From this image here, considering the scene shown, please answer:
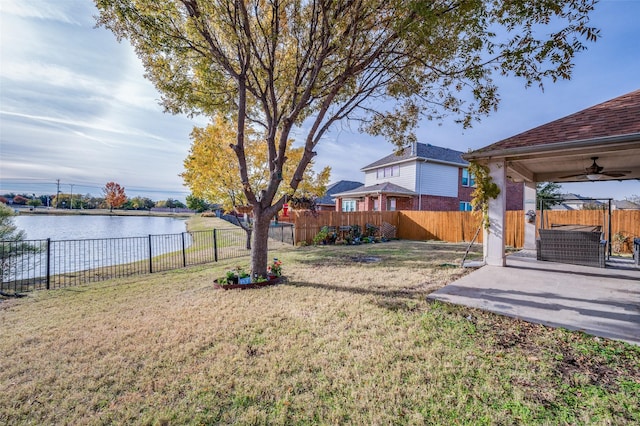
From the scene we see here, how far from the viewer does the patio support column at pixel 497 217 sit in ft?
22.5

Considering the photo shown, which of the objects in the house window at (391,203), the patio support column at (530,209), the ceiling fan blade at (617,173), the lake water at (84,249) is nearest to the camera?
the lake water at (84,249)

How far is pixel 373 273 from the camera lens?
714 cm

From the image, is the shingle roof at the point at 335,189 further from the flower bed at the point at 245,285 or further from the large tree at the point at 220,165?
the flower bed at the point at 245,285

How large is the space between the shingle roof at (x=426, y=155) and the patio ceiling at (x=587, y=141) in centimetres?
1269

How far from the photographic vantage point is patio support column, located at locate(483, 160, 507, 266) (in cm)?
686

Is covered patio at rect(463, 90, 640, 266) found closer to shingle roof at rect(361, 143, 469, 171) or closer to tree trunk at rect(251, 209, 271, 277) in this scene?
tree trunk at rect(251, 209, 271, 277)

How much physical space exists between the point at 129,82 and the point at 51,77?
1.59 m

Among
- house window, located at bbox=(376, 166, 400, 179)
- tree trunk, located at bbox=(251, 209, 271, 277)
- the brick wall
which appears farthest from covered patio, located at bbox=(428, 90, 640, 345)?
the brick wall

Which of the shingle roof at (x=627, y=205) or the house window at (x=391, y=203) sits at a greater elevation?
the shingle roof at (x=627, y=205)

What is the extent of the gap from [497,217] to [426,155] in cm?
1491

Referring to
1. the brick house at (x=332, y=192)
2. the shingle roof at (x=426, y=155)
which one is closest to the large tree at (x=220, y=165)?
the shingle roof at (x=426, y=155)

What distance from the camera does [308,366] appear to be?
2.93 metres

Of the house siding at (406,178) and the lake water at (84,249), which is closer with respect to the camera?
the lake water at (84,249)

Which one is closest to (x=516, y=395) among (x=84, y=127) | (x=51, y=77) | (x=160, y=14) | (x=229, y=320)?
(x=229, y=320)
